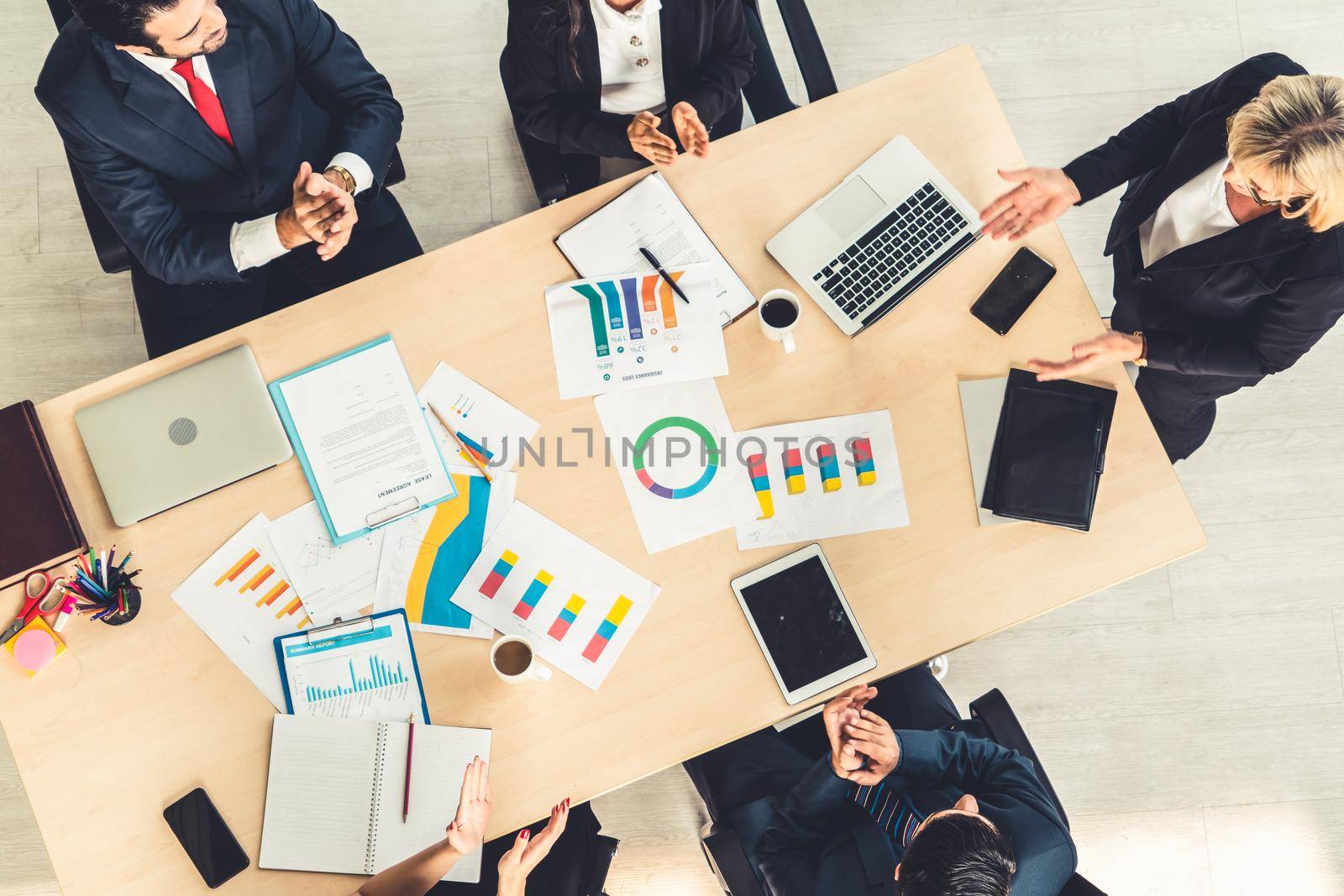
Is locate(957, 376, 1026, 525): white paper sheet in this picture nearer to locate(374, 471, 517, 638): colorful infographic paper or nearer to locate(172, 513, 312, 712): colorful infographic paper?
locate(374, 471, 517, 638): colorful infographic paper

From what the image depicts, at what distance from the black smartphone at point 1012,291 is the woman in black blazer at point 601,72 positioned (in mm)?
647

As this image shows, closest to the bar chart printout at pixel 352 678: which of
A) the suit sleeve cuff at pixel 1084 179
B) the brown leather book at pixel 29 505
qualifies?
the brown leather book at pixel 29 505

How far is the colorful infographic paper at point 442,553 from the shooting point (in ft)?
5.37

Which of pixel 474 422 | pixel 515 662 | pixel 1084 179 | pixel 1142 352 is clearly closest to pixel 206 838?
pixel 515 662

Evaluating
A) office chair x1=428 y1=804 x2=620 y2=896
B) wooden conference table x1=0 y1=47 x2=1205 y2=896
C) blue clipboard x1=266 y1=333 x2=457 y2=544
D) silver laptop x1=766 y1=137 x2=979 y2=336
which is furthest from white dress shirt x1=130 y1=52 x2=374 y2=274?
office chair x1=428 y1=804 x2=620 y2=896

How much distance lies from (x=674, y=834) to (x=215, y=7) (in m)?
2.20

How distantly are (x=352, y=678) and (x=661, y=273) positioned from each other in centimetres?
98

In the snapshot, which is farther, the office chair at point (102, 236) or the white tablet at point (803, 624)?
the office chair at point (102, 236)

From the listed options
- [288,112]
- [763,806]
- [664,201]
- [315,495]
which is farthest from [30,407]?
[763,806]

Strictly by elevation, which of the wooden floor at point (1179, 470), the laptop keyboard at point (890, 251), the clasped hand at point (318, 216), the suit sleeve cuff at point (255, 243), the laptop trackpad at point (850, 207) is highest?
the clasped hand at point (318, 216)

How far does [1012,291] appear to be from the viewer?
1.75m

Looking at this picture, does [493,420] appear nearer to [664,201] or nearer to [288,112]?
[664,201]

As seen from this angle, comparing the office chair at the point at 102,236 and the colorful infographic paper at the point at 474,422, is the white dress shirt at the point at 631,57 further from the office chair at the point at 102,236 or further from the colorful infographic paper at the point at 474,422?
the office chair at the point at 102,236

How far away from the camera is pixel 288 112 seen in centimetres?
189
